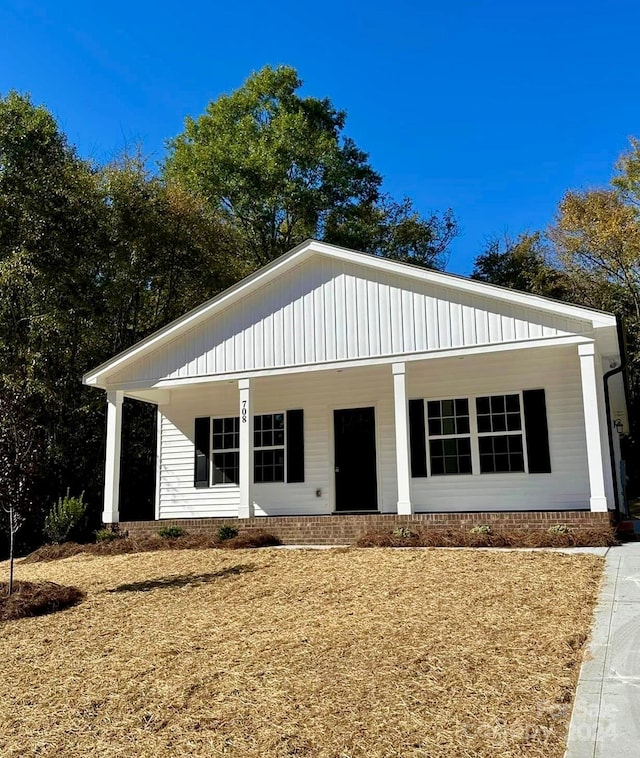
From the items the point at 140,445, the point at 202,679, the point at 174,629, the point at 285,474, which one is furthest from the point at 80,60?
the point at 202,679

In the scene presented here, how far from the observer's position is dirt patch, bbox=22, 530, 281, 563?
10.4 meters

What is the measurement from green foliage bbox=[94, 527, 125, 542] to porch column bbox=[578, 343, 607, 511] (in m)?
8.18

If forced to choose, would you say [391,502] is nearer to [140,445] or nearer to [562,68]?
[140,445]

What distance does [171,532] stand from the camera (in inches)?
440

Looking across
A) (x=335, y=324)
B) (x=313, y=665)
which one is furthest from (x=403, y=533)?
(x=313, y=665)

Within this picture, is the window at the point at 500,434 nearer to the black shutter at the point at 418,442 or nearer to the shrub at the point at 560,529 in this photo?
the black shutter at the point at 418,442

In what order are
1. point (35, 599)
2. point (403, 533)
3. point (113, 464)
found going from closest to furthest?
point (35, 599) → point (403, 533) → point (113, 464)

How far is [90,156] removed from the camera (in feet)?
60.0

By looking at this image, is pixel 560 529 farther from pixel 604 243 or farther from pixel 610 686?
pixel 604 243

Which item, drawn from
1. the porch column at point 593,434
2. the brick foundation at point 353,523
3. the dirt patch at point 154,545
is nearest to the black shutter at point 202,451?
the brick foundation at point 353,523

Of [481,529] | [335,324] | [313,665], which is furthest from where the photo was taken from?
[335,324]

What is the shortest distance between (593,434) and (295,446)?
5.67 meters

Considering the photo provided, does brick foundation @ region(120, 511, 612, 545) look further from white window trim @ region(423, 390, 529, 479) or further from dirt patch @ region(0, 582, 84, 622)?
dirt patch @ region(0, 582, 84, 622)

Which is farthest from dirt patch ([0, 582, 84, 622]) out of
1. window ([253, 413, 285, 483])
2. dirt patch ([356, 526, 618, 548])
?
window ([253, 413, 285, 483])
